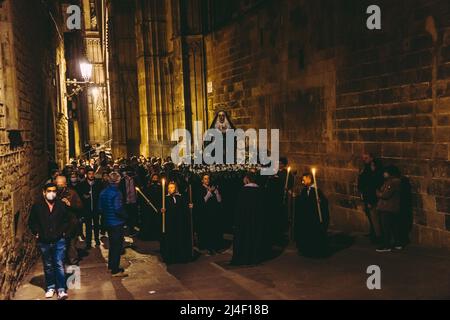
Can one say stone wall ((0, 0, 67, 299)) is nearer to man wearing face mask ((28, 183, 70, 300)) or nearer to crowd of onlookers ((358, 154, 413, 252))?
man wearing face mask ((28, 183, 70, 300))

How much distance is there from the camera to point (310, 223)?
32.4 ft

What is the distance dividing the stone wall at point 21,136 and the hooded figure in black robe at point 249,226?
142 inches

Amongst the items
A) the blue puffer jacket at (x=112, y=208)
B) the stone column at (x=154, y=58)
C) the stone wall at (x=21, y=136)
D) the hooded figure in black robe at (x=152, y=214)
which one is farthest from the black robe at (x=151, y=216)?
the stone column at (x=154, y=58)

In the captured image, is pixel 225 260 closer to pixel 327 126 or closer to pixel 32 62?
pixel 327 126

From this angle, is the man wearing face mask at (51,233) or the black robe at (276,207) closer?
the man wearing face mask at (51,233)

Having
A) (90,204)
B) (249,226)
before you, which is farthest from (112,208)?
(90,204)

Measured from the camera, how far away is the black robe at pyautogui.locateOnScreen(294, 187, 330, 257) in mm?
9742

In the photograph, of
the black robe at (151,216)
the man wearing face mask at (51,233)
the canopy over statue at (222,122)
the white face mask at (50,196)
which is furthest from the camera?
the canopy over statue at (222,122)

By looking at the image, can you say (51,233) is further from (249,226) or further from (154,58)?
(154,58)

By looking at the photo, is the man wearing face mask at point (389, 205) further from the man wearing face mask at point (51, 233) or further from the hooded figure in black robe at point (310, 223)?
the man wearing face mask at point (51, 233)

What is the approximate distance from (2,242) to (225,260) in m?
4.12

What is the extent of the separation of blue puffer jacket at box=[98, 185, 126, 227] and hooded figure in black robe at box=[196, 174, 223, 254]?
238cm

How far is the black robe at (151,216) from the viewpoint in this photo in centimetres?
1205

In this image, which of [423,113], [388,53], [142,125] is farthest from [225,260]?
[142,125]
